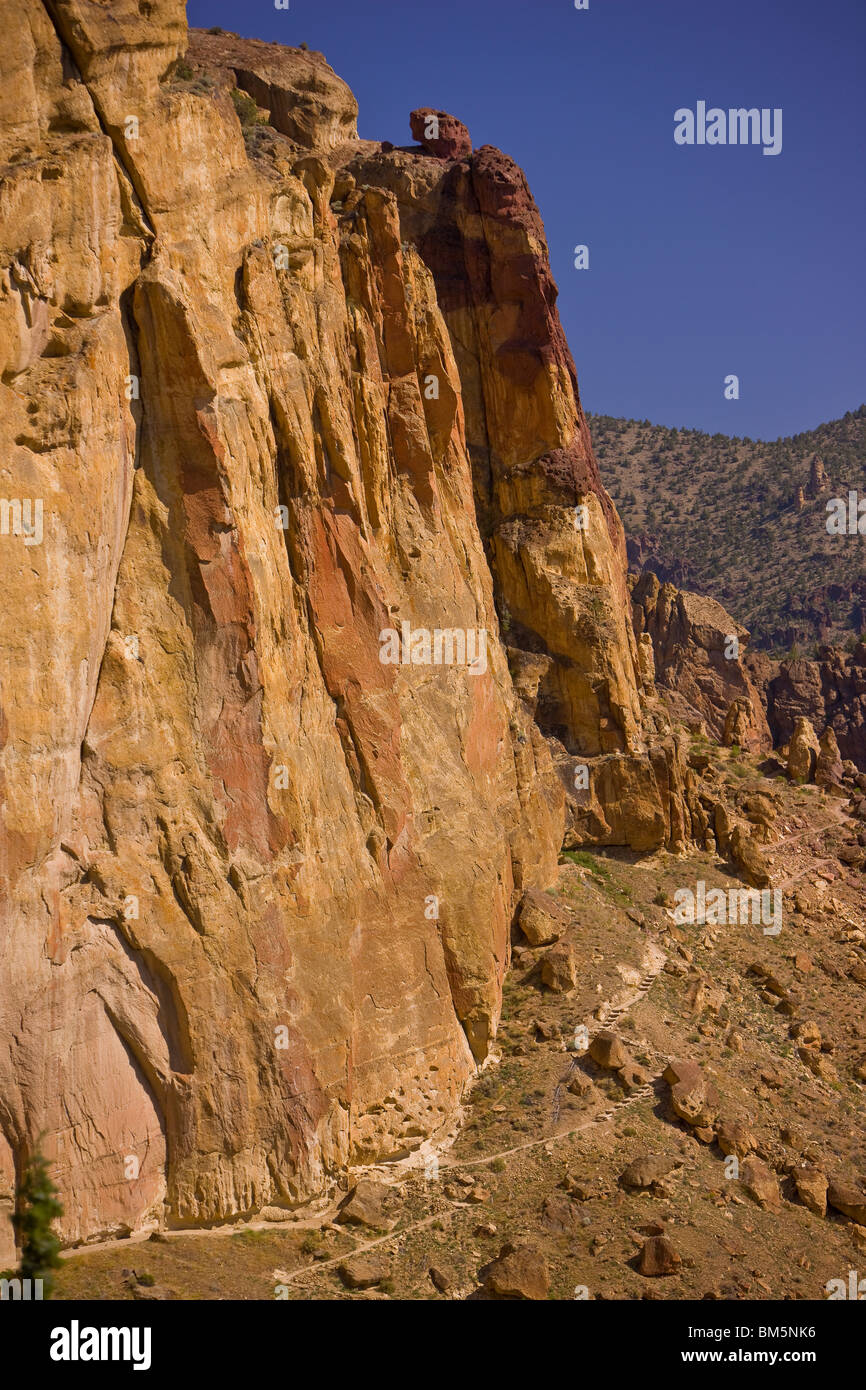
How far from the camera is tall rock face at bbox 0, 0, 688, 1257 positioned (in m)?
23.2

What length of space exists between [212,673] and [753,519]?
121027 millimetres

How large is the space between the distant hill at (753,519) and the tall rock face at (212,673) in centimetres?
8838

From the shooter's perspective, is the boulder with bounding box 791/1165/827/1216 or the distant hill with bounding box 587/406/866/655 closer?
the boulder with bounding box 791/1165/827/1216

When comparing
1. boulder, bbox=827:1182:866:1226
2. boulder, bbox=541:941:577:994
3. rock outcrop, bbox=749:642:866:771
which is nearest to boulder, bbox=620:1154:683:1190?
boulder, bbox=827:1182:866:1226

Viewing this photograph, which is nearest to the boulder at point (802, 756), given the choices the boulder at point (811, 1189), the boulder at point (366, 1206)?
the boulder at point (811, 1189)

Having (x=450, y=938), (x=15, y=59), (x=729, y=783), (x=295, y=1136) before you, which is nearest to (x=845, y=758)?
(x=729, y=783)

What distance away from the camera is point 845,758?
81.4 m

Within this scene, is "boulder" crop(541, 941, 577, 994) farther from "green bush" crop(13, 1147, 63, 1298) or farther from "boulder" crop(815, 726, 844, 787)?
"boulder" crop(815, 726, 844, 787)

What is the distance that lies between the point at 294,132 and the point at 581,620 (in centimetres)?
1918

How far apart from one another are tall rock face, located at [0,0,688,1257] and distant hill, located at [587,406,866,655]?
88.4 metres

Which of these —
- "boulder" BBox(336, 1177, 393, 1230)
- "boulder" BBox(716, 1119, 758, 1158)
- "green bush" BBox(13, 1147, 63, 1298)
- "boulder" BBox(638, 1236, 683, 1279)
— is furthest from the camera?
"boulder" BBox(716, 1119, 758, 1158)

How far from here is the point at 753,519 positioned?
456 feet

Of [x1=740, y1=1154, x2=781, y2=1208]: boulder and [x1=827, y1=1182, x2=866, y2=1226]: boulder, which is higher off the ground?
[x1=740, y1=1154, x2=781, y2=1208]: boulder

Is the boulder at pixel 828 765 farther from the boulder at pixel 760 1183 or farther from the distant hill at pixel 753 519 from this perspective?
the distant hill at pixel 753 519
